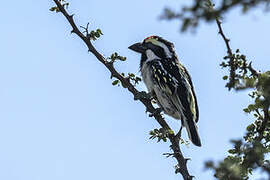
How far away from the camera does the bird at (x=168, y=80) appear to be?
19.5ft

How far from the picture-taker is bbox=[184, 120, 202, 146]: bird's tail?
5367mm

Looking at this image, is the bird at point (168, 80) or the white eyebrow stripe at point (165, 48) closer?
the bird at point (168, 80)

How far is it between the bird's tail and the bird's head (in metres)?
1.37

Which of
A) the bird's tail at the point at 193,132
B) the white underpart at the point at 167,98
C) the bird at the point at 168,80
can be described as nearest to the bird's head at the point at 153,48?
the bird at the point at 168,80

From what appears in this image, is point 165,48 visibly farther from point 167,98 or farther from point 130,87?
point 130,87

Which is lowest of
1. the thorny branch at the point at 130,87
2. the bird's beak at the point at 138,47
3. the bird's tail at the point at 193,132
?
the thorny branch at the point at 130,87

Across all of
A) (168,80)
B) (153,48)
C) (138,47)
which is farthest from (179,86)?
(138,47)

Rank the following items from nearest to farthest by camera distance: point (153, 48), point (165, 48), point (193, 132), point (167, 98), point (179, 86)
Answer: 1. point (193, 132)
2. point (167, 98)
3. point (179, 86)
4. point (153, 48)
5. point (165, 48)

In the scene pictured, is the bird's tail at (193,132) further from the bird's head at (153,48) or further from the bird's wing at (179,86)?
the bird's head at (153,48)

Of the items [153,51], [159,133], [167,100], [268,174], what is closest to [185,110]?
[167,100]

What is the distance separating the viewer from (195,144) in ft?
17.5

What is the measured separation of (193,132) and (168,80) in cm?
97

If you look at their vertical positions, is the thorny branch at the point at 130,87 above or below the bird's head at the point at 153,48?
below

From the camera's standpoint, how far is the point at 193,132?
5504 mm
